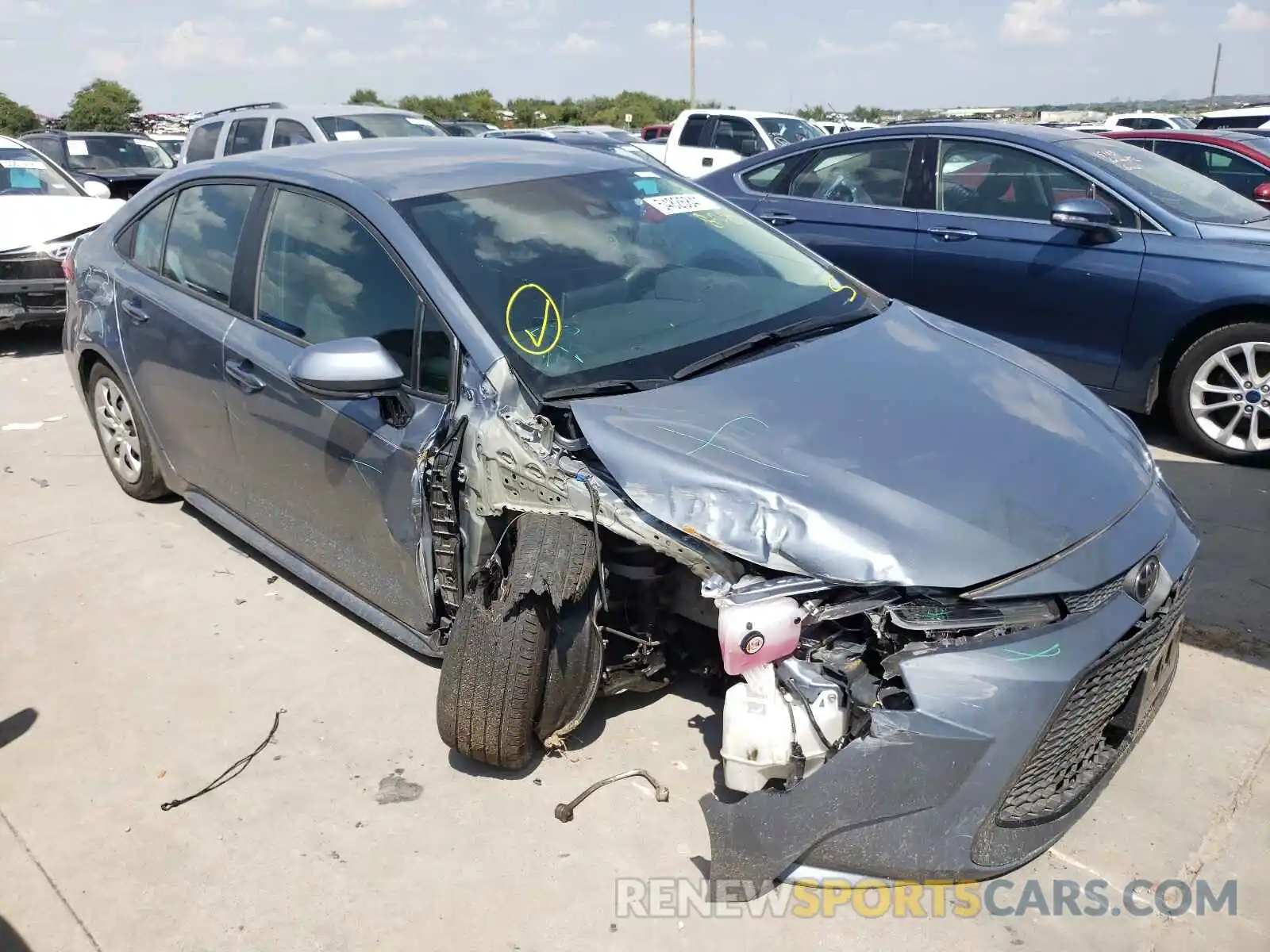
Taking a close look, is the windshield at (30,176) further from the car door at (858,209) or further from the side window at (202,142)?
the car door at (858,209)

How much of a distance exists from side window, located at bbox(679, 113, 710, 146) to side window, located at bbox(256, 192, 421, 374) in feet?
41.6

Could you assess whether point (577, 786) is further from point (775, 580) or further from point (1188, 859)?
point (1188, 859)

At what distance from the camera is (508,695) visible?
109 inches

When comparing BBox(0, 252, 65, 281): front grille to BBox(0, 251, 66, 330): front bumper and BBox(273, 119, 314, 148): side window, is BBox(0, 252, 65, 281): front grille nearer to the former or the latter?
BBox(0, 251, 66, 330): front bumper

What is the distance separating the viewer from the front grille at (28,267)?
8.01 metres

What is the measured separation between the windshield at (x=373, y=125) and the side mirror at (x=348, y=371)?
8.01 metres

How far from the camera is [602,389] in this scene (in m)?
2.88

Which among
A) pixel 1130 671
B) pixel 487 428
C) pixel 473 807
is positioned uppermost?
pixel 487 428

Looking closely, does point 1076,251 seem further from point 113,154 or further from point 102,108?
point 102,108

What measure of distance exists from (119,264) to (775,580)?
3549 mm

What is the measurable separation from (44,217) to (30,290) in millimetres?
872

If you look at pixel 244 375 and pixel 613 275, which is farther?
pixel 244 375

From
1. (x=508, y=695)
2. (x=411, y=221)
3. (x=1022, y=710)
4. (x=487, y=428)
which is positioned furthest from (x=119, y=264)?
(x=1022, y=710)

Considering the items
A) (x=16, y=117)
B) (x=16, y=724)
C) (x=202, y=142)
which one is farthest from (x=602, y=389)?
(x=16, y=117)
